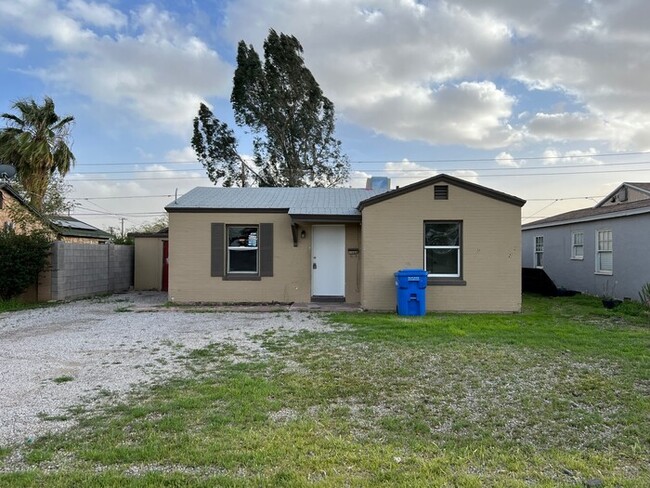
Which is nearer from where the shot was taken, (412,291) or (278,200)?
(412,291)

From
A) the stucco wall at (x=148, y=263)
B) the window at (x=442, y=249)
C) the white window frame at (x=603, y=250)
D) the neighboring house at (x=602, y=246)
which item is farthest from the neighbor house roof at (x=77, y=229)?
the white window frame at (x=603, y=250)

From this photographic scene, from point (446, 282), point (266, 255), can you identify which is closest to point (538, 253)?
point (446, 282)

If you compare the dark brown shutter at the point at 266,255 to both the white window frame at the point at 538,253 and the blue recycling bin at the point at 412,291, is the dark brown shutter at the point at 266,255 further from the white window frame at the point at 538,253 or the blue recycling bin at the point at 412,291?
the white window frame at the point at 538,253

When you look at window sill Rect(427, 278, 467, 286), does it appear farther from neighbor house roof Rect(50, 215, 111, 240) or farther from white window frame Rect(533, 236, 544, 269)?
neighbor house roof Rect(50, 215, 111, 240)

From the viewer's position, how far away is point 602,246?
48.7ft

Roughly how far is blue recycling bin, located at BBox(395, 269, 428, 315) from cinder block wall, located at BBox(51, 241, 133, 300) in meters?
10.2

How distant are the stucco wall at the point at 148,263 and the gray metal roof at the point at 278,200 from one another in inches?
186

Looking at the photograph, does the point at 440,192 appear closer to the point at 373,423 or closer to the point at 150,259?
the point at 373,423

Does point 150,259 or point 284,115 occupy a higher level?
point 284,115

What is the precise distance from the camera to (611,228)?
1427cm

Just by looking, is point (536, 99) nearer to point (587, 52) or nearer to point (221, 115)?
point (587, 52)

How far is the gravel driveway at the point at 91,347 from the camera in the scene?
4.61 metres

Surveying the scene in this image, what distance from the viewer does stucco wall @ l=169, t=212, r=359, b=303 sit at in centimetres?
1258

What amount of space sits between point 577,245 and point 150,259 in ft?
53.6
